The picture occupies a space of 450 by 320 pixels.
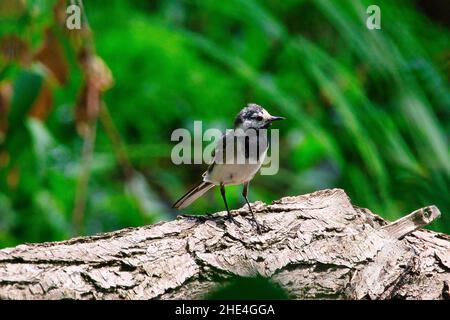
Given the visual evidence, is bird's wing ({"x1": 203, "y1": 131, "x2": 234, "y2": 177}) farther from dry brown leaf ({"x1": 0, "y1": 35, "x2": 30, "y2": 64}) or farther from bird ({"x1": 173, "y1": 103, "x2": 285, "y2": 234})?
dry brown leaf ({"x1": 0, "y1": 35, "x2": 30, "y2": 64})

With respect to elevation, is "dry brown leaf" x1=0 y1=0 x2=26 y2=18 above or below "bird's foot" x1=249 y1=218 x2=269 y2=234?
above

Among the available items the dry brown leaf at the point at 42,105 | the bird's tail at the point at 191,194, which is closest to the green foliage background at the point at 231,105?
the dry brown leaf at the point at 42,105

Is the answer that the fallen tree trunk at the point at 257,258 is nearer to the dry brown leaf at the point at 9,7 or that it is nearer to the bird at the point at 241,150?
the bird at the point at 241,150

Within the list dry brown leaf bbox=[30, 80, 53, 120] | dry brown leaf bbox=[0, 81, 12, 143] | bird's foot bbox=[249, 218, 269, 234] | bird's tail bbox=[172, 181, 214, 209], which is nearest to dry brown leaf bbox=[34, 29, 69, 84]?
dry brown leaf bbox=[0, 81, 12, 143]

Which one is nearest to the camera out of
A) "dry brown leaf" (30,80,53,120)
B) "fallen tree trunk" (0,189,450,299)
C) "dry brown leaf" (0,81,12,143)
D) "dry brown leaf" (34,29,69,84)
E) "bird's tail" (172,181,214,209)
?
"fallen tree trunk" (0,189,450,299)

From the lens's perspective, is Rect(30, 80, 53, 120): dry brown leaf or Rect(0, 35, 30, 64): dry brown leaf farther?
Rect(30, 80, 53, 120): dry brown leaf

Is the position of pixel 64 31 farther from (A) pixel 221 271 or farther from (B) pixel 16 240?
(A) pixel 221 271

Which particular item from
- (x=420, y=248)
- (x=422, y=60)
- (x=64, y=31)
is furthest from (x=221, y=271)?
(x=422, y=60)

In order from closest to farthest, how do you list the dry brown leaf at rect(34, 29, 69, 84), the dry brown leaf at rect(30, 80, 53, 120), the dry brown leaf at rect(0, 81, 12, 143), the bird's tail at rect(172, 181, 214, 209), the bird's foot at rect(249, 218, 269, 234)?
the bird's foot at rect(249, 218, 269, 234), the bird's tail at rect(172, 181, 214, 209), the dry brown leaf at rect(34, 29, 69, 84), the dry brown leaf at rect(0, 81, 12, 143), the dry brown leaf at rect(30, 80, 53, 120)

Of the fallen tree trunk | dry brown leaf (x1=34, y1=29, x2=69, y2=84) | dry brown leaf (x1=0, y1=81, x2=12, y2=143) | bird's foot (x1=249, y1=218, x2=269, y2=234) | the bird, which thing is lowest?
the fallen tree trunk
